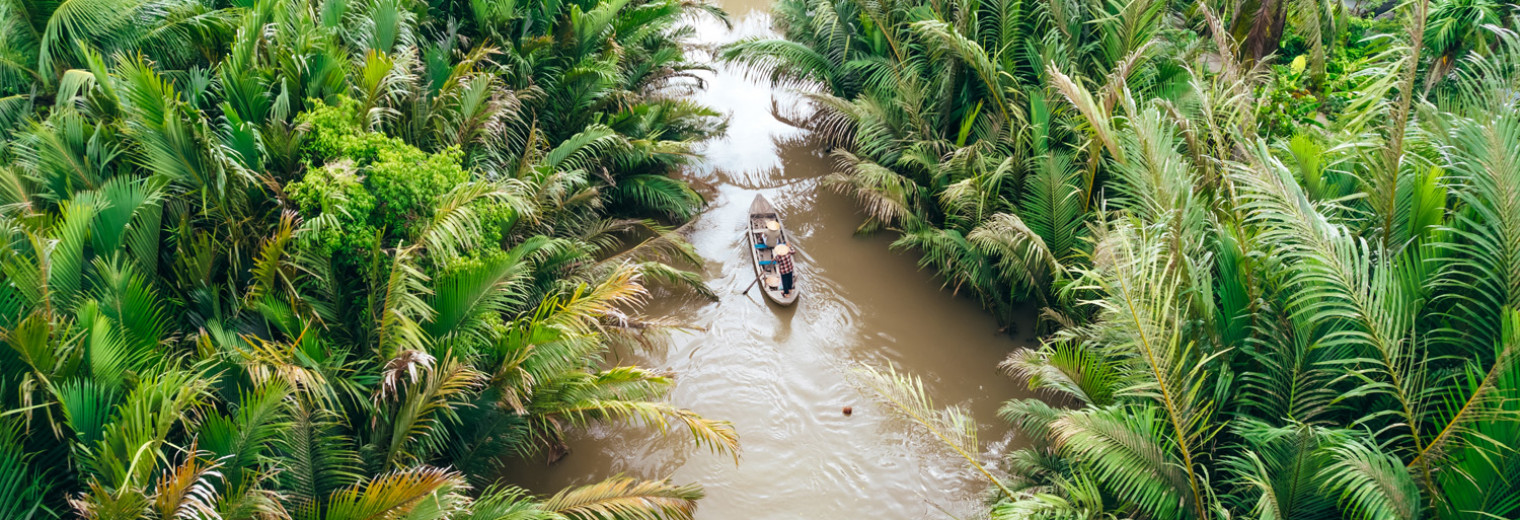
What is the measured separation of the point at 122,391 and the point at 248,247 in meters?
1.71

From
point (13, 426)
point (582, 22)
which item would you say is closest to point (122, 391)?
point (13, 426)

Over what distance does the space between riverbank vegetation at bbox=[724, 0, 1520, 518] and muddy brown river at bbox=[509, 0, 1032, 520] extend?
1.85ft

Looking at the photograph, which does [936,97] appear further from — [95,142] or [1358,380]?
[95,142]

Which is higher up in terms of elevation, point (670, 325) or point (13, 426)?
point (13, 426)

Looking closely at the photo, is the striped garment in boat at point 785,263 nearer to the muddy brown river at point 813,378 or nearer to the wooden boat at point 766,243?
the wooden boat at point 766,243

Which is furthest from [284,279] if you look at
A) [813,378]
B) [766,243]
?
[766,243]

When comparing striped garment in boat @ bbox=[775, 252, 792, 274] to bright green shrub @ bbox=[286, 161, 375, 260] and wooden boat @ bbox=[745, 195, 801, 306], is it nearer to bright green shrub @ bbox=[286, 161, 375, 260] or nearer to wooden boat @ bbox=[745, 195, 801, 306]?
wooden boat @ bbox=[745, 195, 801, 306]

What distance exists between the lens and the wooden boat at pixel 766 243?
930cm

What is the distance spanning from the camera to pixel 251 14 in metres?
7.14

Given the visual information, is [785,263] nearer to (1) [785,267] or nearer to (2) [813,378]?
(1) [785,267]

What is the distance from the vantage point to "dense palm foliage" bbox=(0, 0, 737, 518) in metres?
4.43

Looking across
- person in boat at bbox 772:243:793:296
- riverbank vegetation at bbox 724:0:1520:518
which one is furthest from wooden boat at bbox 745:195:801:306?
riverbank vegetation at bbox 724:0:1520:518

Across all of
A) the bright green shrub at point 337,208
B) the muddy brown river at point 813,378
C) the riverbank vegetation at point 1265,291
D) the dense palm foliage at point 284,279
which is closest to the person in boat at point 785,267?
the muddy brown river at point 813,378

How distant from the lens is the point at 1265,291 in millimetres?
5465
